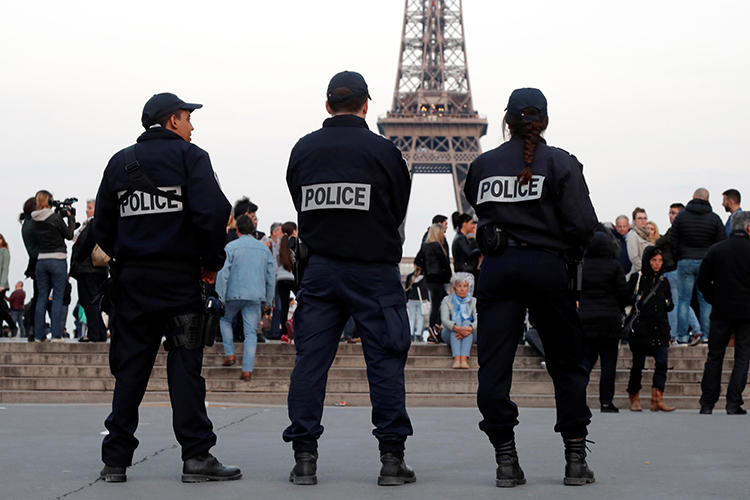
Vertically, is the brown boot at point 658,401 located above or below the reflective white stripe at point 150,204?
below

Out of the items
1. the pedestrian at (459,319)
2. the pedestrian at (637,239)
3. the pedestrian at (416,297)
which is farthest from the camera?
the pedestrian at (416,297)

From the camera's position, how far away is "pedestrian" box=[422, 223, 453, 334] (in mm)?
13570

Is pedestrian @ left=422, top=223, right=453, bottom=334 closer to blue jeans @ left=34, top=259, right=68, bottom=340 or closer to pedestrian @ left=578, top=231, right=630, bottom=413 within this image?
A: pedestrian @ left=578, top=231, right=630, bottom=413

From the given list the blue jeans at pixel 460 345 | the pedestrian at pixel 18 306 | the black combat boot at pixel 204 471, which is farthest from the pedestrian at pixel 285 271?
the pedestrian at pixel 18 306

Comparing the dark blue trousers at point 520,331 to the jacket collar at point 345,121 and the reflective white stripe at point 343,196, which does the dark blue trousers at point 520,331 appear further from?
the jacket collar at point 345,121

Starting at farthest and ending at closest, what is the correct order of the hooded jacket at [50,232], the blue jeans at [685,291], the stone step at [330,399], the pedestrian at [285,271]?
1. the blue jeans at [685,291]
2. the pedestrian at [285,271]
3. the hooded jacket at [50,232]
4. the stone step at [330,399]

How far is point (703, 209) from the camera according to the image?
1379 centimetres

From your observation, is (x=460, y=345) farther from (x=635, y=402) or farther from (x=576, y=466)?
(x=576, y=466)

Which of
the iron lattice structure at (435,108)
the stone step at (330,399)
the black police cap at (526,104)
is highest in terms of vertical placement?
the iron lattice structure at (435,108)

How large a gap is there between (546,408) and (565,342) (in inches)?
243

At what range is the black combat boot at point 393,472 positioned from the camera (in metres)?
5.04

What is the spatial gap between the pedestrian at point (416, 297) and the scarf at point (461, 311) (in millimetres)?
2807

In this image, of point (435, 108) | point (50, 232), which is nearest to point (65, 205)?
point (50, 232)

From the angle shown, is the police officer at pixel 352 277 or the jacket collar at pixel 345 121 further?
the jacket collar at pixel 345 121
